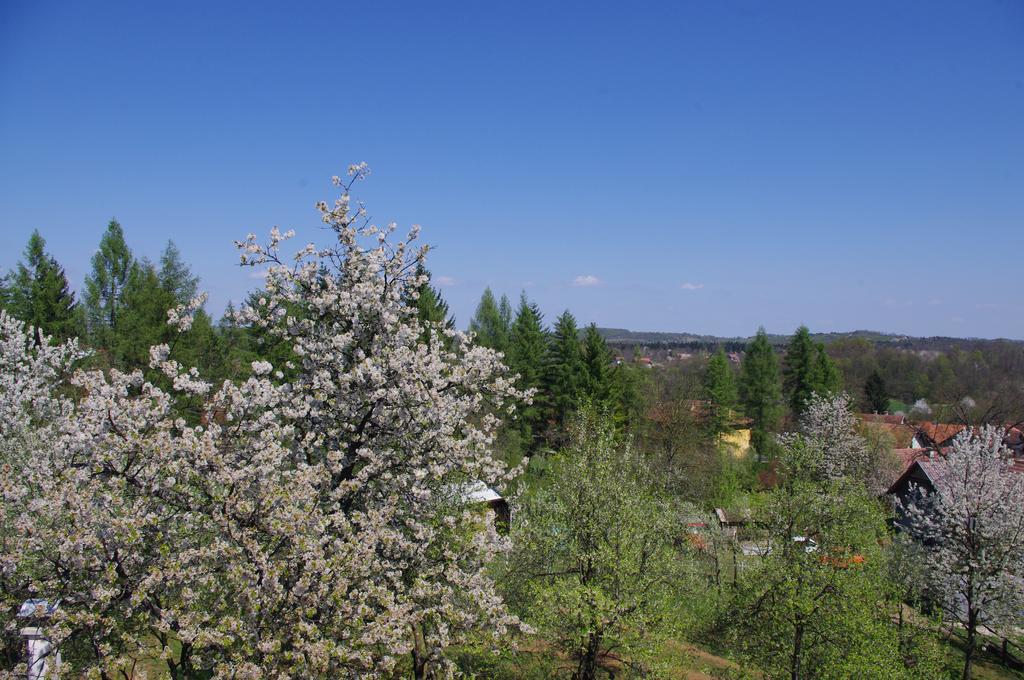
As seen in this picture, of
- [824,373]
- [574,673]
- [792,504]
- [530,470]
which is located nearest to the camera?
[574,673]

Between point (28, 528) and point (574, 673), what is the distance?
10.4 metres

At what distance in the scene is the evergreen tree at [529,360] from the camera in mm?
40416

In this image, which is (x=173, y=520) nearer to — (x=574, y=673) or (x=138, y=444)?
(x=138, y=444)

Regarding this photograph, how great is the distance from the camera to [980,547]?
18.7 meters

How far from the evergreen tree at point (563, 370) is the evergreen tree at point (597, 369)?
1.32ft

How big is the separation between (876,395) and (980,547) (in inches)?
2062

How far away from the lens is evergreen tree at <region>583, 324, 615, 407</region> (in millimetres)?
38188

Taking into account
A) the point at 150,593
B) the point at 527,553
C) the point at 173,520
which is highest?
the point at 173,520

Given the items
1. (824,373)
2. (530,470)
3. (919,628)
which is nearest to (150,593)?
(919,628)

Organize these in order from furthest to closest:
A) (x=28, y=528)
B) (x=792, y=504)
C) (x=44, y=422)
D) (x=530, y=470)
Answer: (x=530, y=470) → (x=44, y=422) → (x=792, y=504) → (x=28, y=528)

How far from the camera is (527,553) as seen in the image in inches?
541

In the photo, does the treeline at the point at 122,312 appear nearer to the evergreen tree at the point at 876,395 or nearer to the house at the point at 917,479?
the house at the point at 917,479

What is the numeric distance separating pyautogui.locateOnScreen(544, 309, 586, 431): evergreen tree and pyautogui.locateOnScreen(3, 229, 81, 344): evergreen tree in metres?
28.0

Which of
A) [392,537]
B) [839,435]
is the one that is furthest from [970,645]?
[839,435]
